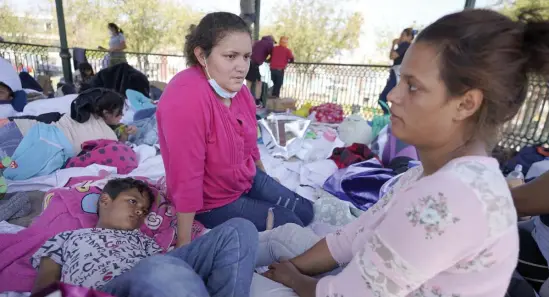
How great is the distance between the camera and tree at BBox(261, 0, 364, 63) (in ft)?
54.8

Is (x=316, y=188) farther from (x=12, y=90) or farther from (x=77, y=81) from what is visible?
(x=77, y=81)

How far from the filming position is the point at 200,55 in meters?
1.98

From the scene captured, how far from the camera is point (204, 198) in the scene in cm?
212

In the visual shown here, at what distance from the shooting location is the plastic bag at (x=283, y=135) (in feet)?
13.9

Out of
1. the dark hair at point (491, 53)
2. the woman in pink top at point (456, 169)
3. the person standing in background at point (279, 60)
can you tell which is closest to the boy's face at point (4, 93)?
the woman in pink top at point (456, 169)

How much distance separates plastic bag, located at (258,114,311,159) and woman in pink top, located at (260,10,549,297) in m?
3.17

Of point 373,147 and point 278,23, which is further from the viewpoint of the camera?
point 278,23

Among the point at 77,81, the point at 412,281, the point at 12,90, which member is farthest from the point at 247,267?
the point at 77,81

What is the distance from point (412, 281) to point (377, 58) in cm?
1726

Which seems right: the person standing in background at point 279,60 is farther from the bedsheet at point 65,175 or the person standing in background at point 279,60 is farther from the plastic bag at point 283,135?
the bedsheet at point 65,175

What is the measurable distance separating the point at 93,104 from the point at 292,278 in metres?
3.05

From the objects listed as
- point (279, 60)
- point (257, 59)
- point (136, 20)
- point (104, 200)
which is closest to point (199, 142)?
point (104, 200)

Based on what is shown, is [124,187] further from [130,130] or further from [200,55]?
[130,130]

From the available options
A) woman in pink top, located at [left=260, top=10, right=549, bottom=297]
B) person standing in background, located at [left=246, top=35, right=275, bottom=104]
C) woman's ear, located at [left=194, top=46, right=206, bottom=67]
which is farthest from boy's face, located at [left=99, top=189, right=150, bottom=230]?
person standing in background, located at [left=246, top=35, right=275, bottom=104]
